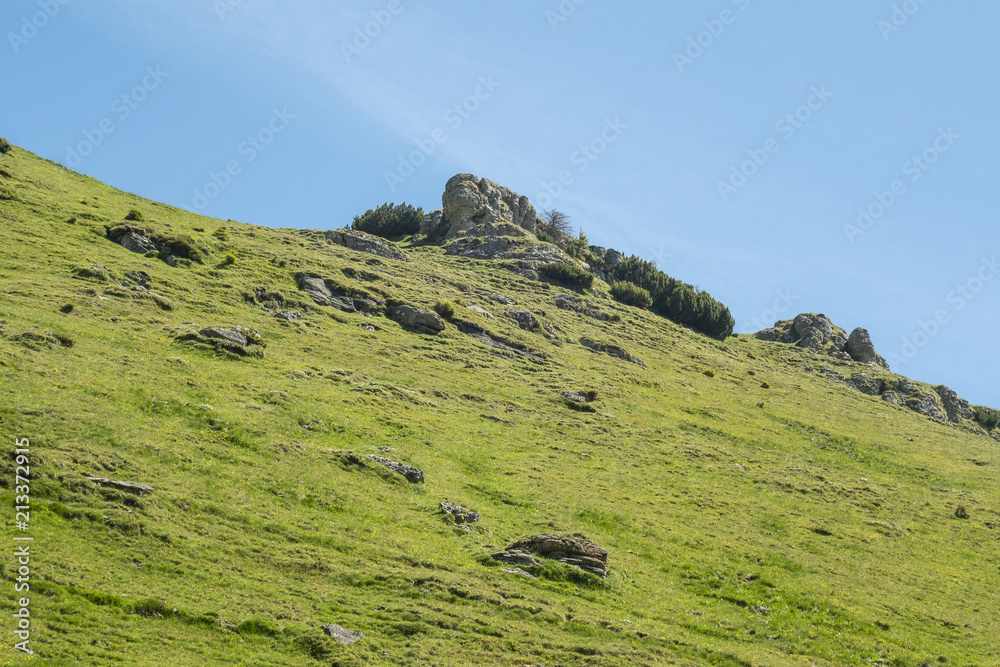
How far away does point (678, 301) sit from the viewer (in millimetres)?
124312

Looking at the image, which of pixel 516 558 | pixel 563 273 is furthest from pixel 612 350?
pixel 516 558

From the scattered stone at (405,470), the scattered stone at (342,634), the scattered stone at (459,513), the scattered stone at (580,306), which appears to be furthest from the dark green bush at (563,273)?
the scattered stone at (342,634)

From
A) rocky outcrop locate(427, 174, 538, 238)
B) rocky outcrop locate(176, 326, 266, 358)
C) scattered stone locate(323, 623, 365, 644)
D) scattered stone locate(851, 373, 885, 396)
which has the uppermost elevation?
rocky outcrop locate(427, 174, 538, 238)

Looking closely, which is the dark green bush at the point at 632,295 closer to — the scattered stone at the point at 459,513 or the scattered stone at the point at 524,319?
the scattered stone at the point at 524,319

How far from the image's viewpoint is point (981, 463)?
239ft

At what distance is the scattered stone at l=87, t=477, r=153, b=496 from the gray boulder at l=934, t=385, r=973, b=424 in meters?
119

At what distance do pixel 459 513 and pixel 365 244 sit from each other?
241 feet

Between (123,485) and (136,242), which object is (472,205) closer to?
(136,242)

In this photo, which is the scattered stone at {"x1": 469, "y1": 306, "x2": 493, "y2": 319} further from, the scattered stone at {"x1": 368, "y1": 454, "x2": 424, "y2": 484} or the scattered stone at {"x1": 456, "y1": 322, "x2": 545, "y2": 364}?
the scattered stone at {"x1": 368, "y1": 454, "x2": 424, "y2": 484}

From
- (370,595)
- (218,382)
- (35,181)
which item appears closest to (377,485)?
(370,595)

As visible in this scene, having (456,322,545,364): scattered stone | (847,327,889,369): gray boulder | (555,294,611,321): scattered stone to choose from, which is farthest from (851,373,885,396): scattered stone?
(456,322,545,364): scattered stone

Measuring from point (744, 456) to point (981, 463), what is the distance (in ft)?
109

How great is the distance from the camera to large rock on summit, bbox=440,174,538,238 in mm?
129375

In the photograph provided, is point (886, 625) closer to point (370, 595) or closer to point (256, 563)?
point (370, 595)
